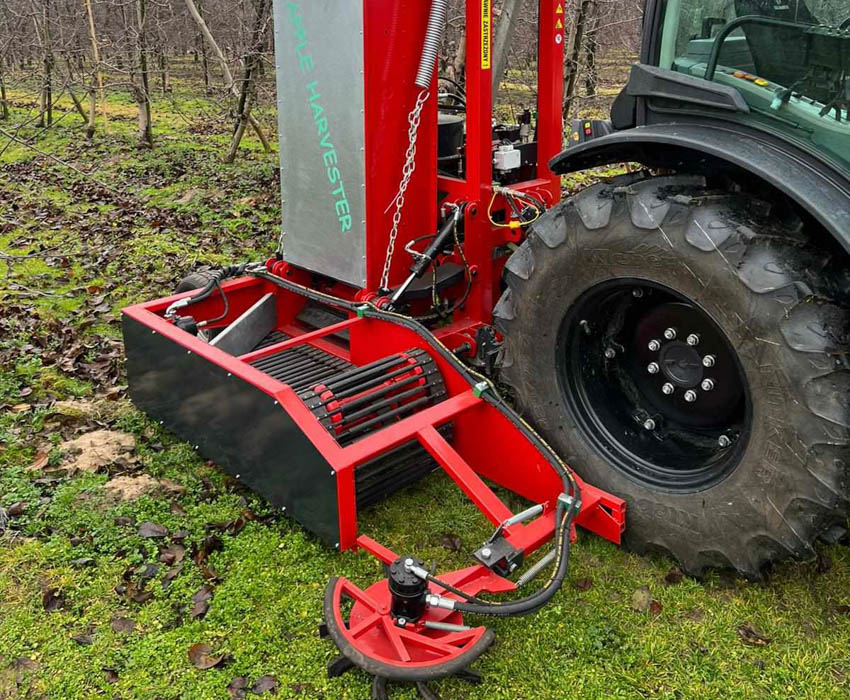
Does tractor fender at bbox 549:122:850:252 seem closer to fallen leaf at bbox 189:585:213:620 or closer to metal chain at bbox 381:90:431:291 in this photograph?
metal chain at bbox 381:90:431:291

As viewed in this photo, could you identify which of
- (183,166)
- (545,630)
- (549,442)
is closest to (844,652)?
(545,630)

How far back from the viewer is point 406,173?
373 cm

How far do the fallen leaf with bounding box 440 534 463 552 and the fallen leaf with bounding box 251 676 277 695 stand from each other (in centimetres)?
85

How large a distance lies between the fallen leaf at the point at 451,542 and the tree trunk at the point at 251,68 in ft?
24.3

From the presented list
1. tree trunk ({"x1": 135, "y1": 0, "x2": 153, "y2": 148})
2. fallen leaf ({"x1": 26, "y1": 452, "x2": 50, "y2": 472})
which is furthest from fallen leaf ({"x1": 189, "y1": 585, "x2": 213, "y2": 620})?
tree trunk ({"x1": 135, "y1": 0, "x2": 153, "y2": 148})

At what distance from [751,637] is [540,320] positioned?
1279 mm

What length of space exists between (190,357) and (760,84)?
248 centimetres

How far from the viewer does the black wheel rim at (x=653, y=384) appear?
2.70 m

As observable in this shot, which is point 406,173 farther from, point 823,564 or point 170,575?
point 823,564

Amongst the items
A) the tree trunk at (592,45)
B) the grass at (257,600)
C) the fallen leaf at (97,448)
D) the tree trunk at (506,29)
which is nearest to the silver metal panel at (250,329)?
the grass at (257,600)

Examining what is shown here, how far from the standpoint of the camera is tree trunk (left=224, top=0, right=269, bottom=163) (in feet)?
29.8

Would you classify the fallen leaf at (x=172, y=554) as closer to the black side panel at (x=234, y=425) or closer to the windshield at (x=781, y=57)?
the black side panel at (x=234, y=425)

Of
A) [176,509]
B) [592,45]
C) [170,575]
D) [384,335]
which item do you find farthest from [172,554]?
[592,45]

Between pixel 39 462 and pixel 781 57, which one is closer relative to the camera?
pixel 781 57
